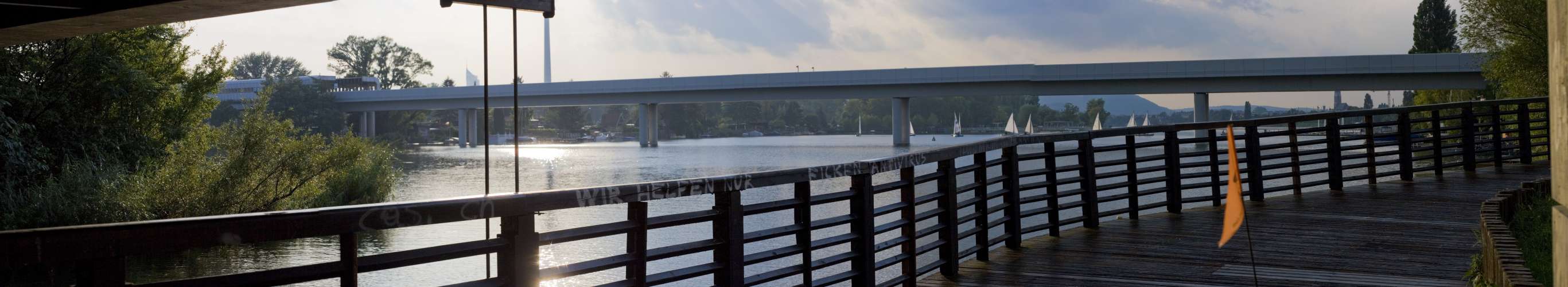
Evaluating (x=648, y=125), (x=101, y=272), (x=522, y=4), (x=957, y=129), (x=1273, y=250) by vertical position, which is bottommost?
(x=1273, y=250)

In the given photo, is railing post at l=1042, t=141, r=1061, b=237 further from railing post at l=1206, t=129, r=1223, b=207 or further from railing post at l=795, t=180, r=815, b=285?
railing post at l=795, t=180, r=815, b=285

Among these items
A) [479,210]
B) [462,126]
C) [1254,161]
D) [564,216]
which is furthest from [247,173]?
[462,126]

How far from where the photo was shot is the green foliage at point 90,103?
18.8 metres

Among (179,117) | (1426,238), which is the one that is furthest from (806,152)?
(1426,238)

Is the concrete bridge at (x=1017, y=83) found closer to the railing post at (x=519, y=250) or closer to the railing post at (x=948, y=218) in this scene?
the railing post at (x=948, y=218)

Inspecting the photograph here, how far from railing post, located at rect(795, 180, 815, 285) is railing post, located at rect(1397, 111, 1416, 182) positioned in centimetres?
925

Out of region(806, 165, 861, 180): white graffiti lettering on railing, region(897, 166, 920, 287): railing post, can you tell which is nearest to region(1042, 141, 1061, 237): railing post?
region(897, 166, 920, 287): railing post

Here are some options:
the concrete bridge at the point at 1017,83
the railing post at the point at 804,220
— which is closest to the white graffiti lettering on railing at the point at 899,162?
the railing post at the point at 804,220

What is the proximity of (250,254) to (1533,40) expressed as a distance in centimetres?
3948

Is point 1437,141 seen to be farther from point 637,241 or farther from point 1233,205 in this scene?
point 637,241

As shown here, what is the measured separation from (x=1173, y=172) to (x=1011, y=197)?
2.51 meters

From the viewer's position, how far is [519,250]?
11.7 feet

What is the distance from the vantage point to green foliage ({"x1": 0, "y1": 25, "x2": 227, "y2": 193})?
18.8 meters

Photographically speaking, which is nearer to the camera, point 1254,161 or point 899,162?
point 899,162
